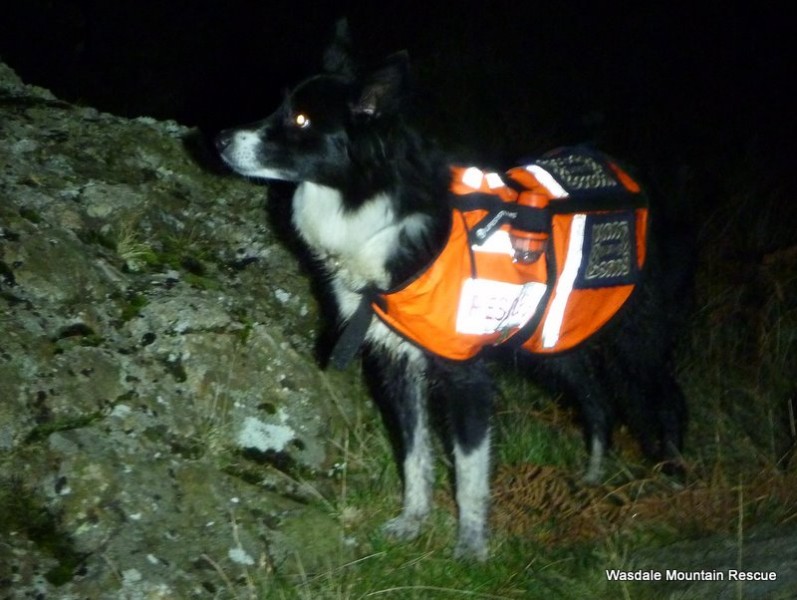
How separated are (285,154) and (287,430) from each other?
113cm

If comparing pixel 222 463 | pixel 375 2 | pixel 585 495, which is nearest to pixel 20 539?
pixel 222 463

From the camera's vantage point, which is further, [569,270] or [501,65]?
[501,65]

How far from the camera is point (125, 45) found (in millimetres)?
8766

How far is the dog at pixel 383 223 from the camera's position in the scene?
3.38 m

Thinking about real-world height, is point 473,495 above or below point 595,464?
above

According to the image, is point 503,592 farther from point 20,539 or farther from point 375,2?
point 375,2

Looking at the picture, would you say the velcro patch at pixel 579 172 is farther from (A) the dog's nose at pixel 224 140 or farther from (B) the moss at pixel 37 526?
(B) the moss at pixel 37 526

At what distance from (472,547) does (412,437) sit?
0.47 meters

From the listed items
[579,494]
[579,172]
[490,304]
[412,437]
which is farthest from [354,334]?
[579,494]

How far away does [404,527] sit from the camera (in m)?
3.82

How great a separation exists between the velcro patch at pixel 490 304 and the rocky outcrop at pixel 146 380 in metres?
0.88

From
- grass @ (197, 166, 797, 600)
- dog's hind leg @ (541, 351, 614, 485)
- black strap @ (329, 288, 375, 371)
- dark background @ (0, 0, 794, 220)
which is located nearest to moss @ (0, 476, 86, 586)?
grass @ (197, 166, 797, 600)

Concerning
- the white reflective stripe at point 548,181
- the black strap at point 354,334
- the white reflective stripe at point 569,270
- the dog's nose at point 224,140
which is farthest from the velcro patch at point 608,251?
the dog's nose at point 224,140

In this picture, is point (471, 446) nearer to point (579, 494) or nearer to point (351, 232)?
point (579, 494)
